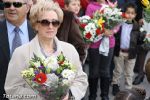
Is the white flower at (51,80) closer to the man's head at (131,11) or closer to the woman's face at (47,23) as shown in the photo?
the woman's face at (47,23)

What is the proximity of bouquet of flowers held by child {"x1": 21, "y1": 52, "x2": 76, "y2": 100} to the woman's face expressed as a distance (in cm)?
33

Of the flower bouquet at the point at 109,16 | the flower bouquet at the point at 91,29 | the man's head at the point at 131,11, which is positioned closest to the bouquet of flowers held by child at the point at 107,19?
the flower bouquet at the point at 109,16

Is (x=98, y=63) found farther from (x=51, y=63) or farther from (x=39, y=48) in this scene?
(x=51, y=63)

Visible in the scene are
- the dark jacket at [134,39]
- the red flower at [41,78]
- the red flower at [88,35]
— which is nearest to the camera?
the red flower at [41,78]

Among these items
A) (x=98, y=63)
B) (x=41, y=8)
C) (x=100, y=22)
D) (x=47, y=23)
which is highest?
(x=41, y=8)

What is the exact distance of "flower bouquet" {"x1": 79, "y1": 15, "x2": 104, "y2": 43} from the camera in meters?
5.23

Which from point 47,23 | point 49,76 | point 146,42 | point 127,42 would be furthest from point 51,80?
point 146,42

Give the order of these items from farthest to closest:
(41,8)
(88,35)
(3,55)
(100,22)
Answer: (100,22) < (88,35) < (3,55) < (41,8)

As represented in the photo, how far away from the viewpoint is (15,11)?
3.54m

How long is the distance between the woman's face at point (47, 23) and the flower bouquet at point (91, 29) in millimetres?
2121

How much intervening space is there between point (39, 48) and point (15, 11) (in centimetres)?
64

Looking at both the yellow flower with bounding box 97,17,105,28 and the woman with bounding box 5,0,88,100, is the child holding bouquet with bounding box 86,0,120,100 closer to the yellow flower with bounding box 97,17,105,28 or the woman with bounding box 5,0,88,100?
the yellow flower with bounding box 97,17,105,28

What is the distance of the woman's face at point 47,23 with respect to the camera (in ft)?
10.1

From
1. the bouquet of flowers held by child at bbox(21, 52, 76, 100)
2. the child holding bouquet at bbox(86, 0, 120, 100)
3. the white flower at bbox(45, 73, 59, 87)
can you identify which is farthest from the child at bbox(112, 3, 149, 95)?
the white flower at bbox(45, 73, 59, 87)
